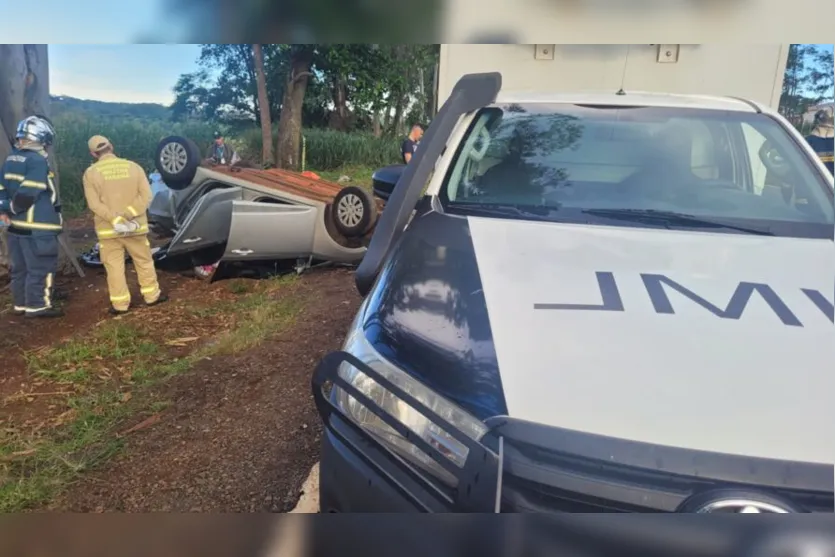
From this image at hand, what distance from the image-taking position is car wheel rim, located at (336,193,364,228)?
1.65 meters

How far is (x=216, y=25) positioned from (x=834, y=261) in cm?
136

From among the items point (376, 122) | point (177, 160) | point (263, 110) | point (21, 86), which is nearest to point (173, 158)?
point (177, 160)

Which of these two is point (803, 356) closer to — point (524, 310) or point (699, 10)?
point (524, 310)

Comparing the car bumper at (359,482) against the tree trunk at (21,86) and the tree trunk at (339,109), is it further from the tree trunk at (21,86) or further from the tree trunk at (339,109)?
the tree trunk at (21,86)

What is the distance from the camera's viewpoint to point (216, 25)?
44.6 inches

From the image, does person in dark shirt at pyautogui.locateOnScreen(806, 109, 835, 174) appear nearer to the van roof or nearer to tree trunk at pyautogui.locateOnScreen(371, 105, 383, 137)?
the van roof

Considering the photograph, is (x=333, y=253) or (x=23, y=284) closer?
(x=23, y=284)

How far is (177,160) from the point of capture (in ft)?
4.34

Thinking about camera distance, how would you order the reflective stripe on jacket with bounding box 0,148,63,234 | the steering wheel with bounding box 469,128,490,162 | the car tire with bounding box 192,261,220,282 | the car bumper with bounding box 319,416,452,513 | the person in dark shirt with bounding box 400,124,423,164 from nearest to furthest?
the car bumper with bounding box 319,416,452,513, the reflective stripe on jacket with bounding box 0,148,63,234, the person in dark shirt with bounding box 400,124,423,164, the car tire with bounding box 192,261,220,282, the steering wheel with bounding box 469,128,490,162

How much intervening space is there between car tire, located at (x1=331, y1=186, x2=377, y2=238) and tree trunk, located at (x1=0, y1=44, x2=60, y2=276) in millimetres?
694

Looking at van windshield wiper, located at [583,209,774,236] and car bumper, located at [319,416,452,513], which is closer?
car bumper, located at [319,416,452,513]

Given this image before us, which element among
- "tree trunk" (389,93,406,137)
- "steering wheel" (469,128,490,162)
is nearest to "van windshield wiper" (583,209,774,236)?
"steering wheel" (469,128,490,162)

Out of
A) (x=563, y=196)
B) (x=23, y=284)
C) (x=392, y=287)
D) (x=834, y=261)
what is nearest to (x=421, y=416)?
(x=392, y=287)

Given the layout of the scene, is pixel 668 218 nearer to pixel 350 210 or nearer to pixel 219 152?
pixel 350 210
